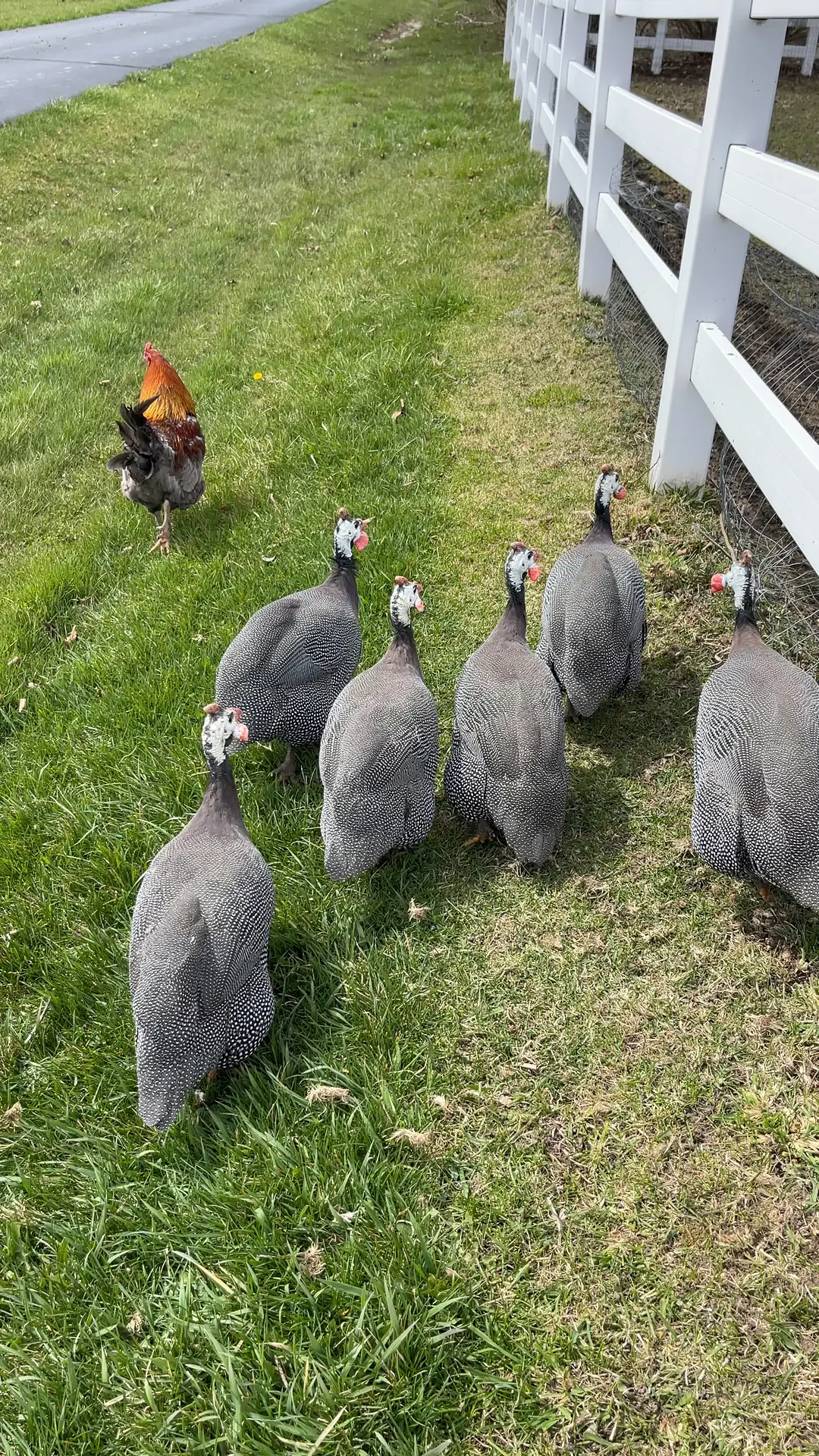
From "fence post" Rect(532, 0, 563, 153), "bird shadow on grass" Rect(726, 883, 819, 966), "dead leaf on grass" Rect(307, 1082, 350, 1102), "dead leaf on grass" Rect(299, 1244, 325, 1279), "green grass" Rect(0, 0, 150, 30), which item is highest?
"green grass" Rect(0, 0, 150, 30)

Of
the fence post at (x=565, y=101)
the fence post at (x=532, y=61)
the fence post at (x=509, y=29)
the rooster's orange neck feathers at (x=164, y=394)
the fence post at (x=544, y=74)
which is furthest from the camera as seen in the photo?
the fence post at (x=509, y=29)

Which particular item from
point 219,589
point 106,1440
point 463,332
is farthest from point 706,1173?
point 463,332

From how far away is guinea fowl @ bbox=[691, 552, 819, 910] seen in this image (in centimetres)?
247

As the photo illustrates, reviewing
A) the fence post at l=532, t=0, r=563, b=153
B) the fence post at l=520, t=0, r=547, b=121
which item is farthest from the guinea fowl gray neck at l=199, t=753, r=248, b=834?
the fence post at l=520, t=0, r=547, b=121

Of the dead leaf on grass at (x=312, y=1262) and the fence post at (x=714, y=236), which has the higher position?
the fence post at (x=714, y=236)

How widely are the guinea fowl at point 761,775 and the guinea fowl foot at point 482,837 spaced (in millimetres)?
634

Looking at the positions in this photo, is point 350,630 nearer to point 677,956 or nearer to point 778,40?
point 677,956

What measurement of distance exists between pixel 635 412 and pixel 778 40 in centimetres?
203

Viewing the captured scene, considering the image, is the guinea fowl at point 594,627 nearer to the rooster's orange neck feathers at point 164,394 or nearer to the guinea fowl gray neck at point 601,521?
the guinea fowl gray neck at point 601,521

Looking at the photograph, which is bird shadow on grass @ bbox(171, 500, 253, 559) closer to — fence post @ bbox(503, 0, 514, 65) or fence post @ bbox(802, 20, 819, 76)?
fence post @ bbox(802, 20, 819, 76)

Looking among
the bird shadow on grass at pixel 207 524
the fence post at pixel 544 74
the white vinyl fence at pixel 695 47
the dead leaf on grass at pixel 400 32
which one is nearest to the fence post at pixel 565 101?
the fence post at pixel 544 74

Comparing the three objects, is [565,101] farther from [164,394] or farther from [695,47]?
[695,47]

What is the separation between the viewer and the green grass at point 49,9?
20250mm

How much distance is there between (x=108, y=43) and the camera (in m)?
17.6
